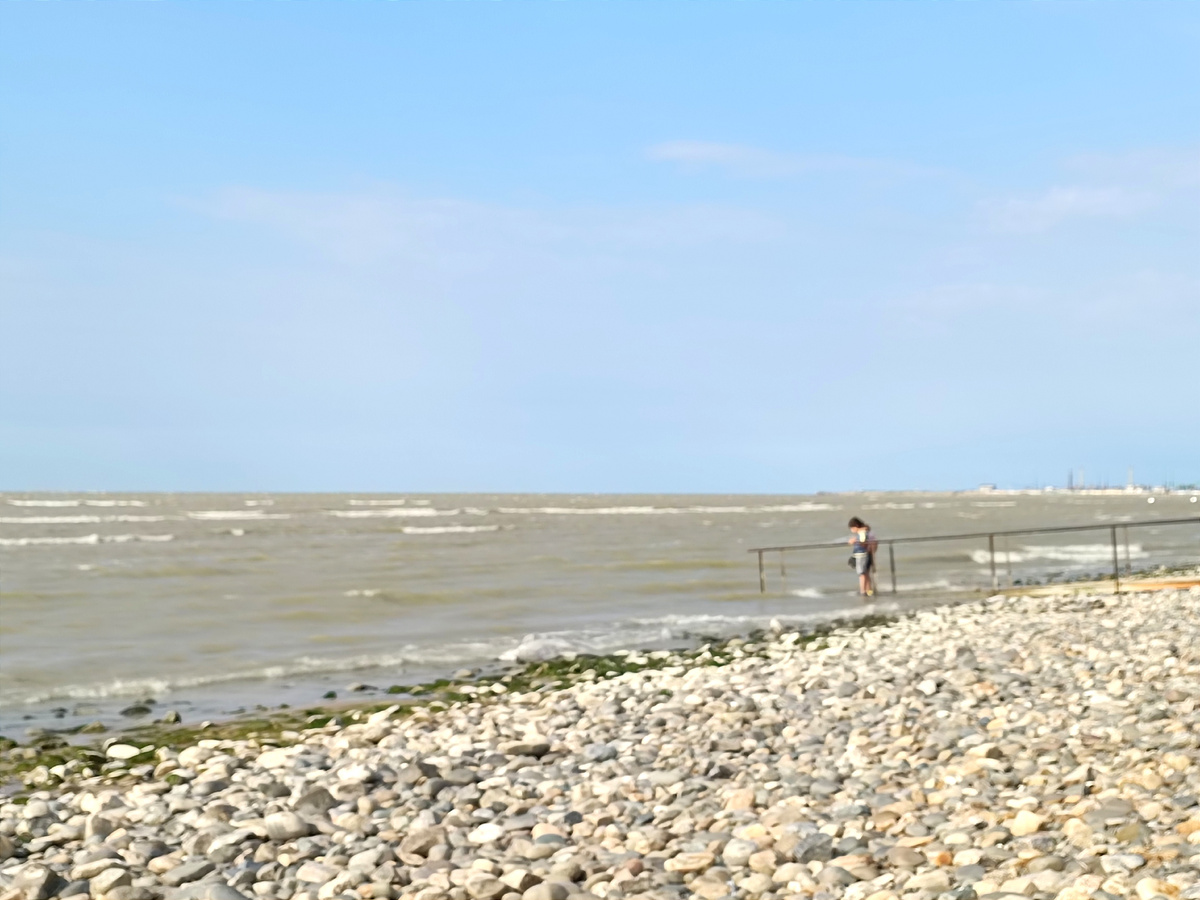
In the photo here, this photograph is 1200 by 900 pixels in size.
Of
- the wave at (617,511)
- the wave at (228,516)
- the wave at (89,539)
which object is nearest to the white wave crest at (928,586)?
the wave at (89,539)

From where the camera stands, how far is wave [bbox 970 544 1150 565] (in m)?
34.3

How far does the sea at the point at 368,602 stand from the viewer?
14.5m

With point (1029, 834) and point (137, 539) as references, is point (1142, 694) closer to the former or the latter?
point (1029, 834)

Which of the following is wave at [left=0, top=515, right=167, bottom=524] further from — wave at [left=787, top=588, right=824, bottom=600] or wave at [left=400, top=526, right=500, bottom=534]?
wave at [left=787, top=588, right=824, bottom=600]

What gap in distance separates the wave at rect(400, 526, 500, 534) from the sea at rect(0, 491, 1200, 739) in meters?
5.75

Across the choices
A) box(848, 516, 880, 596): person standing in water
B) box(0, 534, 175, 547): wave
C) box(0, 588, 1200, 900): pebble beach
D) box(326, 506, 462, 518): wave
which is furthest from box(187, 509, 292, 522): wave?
box(0, 588, 1200, 900): pebble beach

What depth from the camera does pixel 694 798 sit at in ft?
23.5

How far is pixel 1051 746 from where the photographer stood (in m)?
7.45

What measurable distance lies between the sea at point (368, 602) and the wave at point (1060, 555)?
0.19 meters

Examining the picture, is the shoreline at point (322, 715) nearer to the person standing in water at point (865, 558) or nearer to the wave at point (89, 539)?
the person standing in water at point (865, 558)

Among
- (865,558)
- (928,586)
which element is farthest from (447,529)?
(865,558)

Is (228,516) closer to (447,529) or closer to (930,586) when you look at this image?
(447,529)

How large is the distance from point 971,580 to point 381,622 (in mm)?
14595

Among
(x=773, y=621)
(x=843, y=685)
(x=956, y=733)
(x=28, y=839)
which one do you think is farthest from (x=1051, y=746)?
(x=773, y=621)
